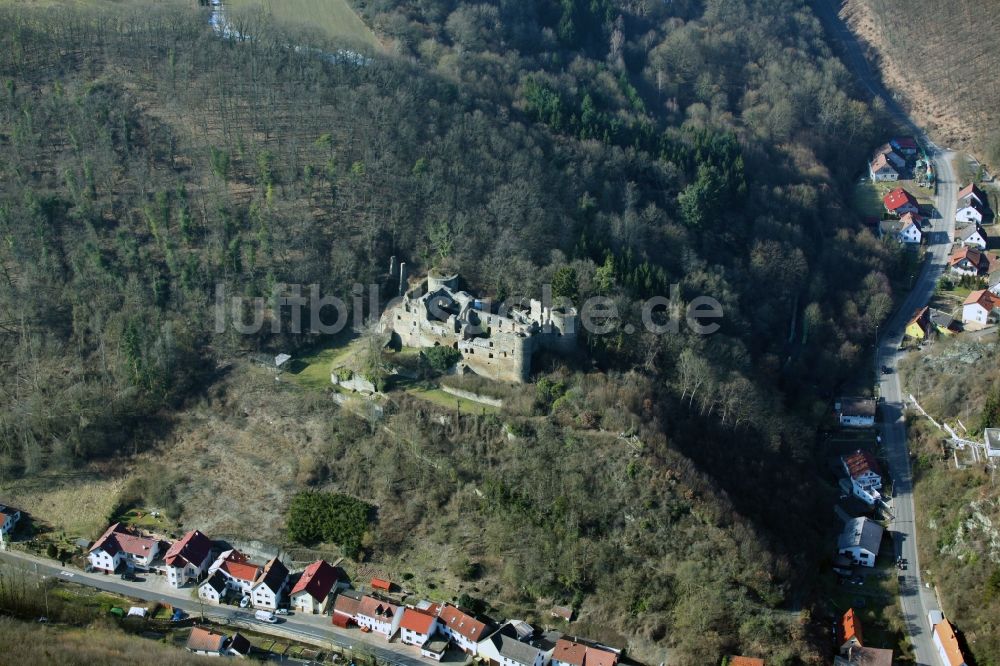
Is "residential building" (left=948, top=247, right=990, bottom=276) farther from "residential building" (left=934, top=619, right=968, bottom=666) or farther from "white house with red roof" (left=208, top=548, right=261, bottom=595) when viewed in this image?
"white house with red roof" (left=208, top=548, right=261, bottom=595)

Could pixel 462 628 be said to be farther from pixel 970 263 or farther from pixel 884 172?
pixel 884 172

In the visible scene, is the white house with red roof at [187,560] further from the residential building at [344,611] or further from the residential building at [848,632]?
the residential building at [848,632]

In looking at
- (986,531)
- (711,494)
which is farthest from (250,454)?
(986,531)

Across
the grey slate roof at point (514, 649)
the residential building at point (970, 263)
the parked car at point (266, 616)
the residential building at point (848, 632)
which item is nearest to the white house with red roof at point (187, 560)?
the parked car at point (266, 616)

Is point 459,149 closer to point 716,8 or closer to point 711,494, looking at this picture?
point 711,494

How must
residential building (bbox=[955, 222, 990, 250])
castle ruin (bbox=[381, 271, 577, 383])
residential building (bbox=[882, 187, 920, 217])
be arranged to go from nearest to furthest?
castle ruin (bbox=[381, 271, 577, 383]) → residential building (bbox=[955, 222, 990, 250]) → residential building (bbox=[882, 187, 920, 217])

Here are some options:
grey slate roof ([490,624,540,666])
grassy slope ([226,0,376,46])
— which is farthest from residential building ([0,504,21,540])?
grassy slope ([226,0,376,46])
